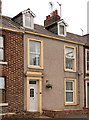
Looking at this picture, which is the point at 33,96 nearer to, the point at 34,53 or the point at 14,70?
the point at 14,70

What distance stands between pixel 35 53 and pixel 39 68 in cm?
118

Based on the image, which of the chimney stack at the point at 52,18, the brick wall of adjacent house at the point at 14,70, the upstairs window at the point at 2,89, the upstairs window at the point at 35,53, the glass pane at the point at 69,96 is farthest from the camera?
the chimney stack at the point at 52,18

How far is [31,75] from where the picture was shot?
16.3m

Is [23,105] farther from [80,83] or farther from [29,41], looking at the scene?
[80,83]

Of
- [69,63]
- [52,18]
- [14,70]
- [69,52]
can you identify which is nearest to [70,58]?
→ [69,63]

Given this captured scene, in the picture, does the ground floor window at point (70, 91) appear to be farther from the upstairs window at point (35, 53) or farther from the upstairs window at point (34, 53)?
the upstairs window at point (34, 53)

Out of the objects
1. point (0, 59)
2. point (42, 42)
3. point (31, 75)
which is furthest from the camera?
point (42, 42)

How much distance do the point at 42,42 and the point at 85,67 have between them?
17.6 ft

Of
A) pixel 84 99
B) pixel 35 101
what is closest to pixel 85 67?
pixel 84 99

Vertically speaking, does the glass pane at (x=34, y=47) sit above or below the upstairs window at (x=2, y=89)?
above

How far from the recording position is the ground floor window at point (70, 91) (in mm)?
18578

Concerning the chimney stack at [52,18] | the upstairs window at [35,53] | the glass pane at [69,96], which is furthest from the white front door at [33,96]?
the chimney stack at [52,18]

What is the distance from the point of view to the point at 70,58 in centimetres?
1916

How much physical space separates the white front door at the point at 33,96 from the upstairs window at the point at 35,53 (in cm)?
136
